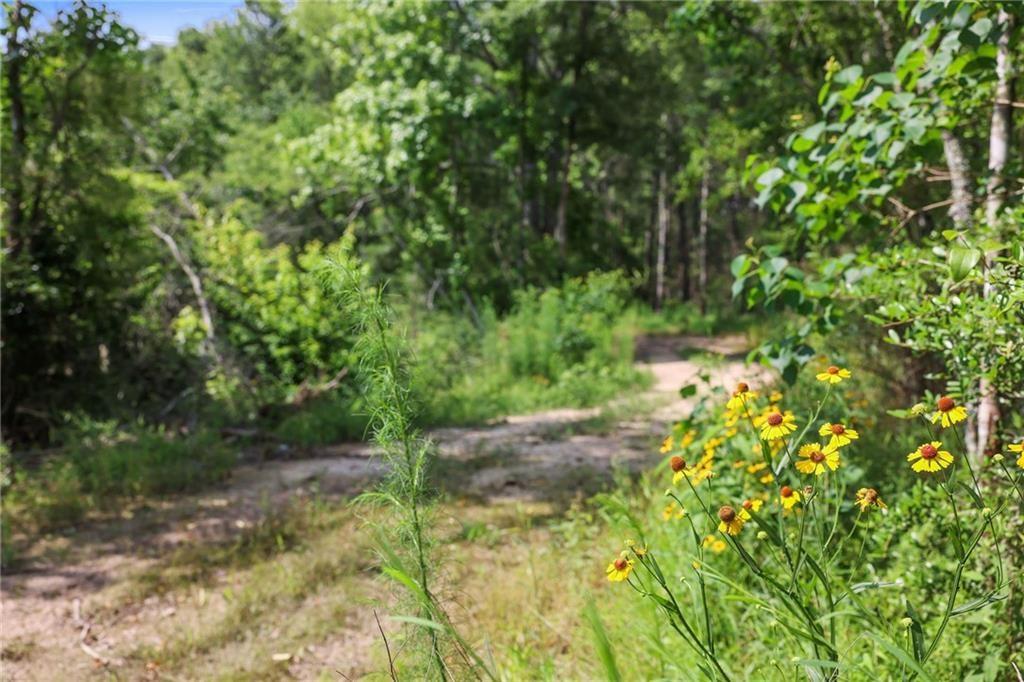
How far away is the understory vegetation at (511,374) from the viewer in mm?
1813

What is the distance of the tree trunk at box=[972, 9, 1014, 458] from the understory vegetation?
0.02 meters

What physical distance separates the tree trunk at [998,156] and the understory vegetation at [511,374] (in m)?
0.02

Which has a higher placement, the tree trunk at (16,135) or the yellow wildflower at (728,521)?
the tree trunk at (16,135)

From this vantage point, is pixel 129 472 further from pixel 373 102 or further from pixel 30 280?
pixel 373 102

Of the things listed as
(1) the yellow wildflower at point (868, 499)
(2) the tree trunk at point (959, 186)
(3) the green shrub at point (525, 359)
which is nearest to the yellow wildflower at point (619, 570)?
(1) the yellow wildflower at point (868, 499)

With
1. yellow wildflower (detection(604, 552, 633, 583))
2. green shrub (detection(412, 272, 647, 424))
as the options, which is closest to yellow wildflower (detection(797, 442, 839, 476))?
yellow wildflower (detection(604, 552, 633, 583))

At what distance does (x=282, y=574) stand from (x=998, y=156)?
3737 millimetres

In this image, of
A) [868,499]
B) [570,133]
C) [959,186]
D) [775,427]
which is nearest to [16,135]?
[775,427]

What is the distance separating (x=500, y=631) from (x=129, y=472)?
360 centimetres

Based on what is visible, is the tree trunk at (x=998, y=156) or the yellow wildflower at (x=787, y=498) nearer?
the yellow wildflower at (x=787, y=498)

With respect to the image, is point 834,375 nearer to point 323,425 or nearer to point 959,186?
point 959,186

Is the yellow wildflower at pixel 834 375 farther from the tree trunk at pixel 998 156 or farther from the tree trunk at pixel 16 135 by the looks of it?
the tree trunk at pixel 16 135

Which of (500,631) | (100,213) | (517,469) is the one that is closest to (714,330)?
(517,469)

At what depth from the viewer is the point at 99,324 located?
6.84 metres
